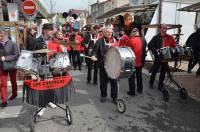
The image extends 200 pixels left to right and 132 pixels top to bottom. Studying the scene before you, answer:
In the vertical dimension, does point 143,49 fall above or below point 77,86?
above

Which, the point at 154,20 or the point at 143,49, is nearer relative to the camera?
the point at 143,49

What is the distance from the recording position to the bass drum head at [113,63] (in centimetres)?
631

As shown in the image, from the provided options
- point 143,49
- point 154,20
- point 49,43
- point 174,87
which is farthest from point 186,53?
point 154,20

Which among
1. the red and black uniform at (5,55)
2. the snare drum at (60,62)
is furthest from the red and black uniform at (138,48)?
the red and black uniform at (5,55)

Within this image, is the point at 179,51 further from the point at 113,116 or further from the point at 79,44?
the point at 79,44

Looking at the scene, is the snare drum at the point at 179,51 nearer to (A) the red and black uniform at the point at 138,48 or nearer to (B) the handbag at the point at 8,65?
(A) the red and black uniform at the point at 138,48

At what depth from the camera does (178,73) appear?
11.7 meters

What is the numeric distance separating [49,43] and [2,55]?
3.95ft

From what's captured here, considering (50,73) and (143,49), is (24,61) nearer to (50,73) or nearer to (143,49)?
(50,73)

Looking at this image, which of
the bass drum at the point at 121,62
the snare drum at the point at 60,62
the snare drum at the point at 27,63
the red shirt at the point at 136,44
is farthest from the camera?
the red shirt at the point at 136,44

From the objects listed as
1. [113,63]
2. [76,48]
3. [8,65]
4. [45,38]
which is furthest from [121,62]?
[76,48]

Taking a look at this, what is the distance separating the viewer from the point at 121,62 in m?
6.18

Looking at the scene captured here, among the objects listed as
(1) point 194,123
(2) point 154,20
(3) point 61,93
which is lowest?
(1) point 194,123

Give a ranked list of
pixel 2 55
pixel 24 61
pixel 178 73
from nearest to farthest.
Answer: pixel 24 61 → pixel 2 55 → pixel 178 73
